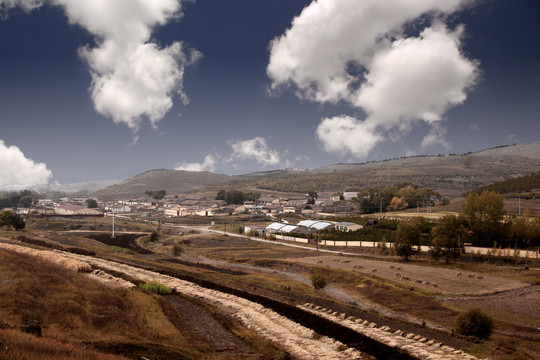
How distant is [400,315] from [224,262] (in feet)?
129

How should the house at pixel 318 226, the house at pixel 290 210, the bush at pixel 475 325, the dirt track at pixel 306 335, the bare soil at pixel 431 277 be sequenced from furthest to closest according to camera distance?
the house at pixel 290 210, the house at pixel 318 226, the bare soil at pixel 431 277, the bush at pixel 475 325, the dirt track at pixel 306 335

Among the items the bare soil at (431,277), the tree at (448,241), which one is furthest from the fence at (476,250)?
the bare soil at (431,277)

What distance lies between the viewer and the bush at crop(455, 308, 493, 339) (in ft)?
89.9

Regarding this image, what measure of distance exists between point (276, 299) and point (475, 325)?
52.9 feet

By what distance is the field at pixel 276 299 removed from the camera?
19516 mm

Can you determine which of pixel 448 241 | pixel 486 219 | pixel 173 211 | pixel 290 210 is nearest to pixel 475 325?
pixel 448 241

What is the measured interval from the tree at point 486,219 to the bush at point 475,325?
51858 millimetres

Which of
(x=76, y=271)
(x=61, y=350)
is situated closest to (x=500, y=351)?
(x=61, y=350)

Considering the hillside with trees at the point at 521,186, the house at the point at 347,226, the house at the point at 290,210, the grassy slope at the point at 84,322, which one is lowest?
the house at the point at 347,226

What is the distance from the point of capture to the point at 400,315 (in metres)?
35.7

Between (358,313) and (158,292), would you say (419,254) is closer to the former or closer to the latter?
(358,313)

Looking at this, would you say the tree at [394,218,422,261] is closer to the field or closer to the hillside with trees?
the field

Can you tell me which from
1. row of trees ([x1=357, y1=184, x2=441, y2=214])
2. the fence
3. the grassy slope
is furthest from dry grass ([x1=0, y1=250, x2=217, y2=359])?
row of trees ([x1=357, y1=184, x2=441, y2=214])

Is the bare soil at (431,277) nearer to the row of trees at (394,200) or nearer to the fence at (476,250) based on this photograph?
the fence at (476,250)
